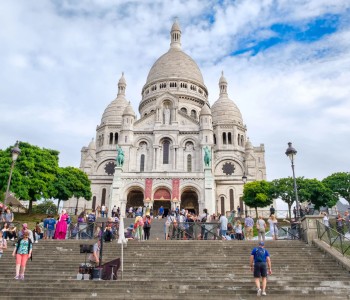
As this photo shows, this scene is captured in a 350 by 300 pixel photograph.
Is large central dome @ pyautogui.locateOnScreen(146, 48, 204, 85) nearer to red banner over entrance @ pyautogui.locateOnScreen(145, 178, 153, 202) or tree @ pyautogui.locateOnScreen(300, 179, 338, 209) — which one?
red banner over entrance @ pyautogui.locateOnScreen(145, 178, 153, 202)

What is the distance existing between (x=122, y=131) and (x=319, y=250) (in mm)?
32719

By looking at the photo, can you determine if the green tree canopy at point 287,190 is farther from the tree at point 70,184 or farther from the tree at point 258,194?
the tree at point 70,184

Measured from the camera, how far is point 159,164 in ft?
143

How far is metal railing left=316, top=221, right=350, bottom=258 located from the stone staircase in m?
0.63

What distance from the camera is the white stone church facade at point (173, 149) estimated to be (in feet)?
133

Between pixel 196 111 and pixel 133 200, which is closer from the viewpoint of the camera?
pixel 133 200

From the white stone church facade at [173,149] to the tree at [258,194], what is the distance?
398cm

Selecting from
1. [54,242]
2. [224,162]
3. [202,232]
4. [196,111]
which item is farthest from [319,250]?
[196,111]

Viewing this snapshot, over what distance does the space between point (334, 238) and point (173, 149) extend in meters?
30.0

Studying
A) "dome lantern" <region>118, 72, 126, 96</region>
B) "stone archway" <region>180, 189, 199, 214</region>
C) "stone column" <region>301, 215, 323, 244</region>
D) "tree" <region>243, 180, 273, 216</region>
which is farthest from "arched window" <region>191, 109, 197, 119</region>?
"stone column" <region>301, 215, 323, 244</region>

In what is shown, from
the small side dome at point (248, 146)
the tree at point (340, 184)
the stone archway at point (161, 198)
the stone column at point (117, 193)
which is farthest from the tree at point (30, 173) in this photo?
the tree at point (340, 184)

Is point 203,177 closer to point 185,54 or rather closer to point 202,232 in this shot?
point 202,232

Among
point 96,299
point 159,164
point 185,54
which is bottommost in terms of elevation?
point 96,299

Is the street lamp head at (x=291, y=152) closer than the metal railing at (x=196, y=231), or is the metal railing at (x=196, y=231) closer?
the metal railing at (x=196, y=231)
